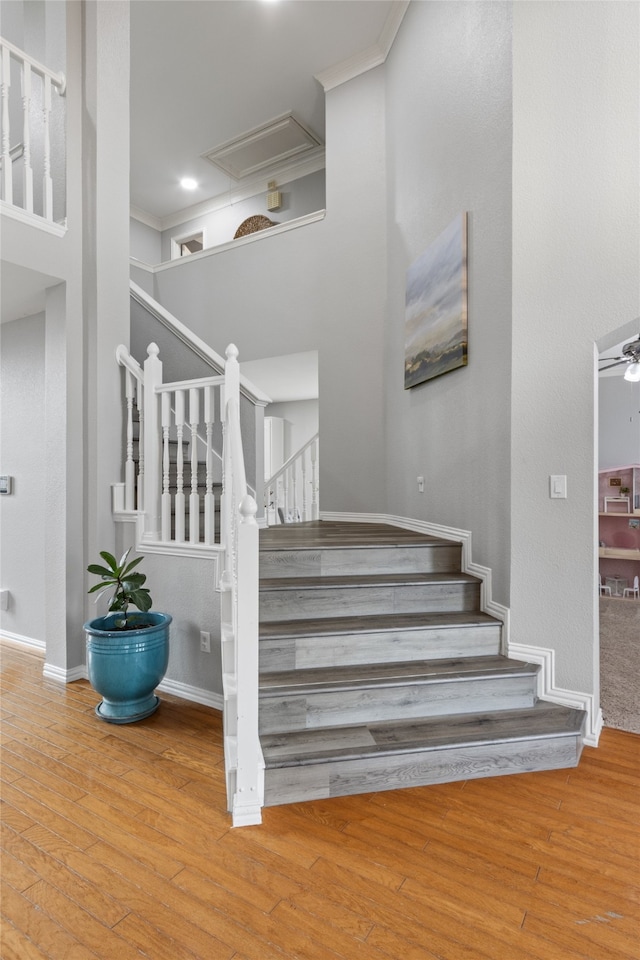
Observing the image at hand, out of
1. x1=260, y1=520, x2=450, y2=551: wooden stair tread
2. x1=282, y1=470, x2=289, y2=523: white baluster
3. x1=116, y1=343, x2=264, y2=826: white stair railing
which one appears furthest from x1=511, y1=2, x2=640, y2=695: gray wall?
x1=282, y1=470, x2=289, y2=523: white baluster

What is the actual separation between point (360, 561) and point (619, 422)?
5.27m

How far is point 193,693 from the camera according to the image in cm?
296

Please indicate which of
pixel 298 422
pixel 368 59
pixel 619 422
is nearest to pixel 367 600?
pixel 368 59

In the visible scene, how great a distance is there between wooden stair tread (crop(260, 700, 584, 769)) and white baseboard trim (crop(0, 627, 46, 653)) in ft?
8.44

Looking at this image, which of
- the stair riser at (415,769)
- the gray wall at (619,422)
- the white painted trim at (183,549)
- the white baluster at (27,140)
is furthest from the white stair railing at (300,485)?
the gray wall at (619,422)

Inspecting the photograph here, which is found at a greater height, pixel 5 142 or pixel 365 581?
pixel 5 142

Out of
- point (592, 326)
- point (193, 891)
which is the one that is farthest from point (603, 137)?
point (193, 891)

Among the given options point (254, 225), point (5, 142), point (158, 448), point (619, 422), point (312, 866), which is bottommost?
point (312, 866)

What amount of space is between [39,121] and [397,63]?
2911 millimetres

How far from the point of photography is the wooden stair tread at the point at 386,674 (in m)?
2.25

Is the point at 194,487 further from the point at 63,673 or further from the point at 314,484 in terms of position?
the point at 314,484

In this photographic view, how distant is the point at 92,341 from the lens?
3350mm

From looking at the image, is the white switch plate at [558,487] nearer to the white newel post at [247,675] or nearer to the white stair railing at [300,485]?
the white newel post at [247,675]

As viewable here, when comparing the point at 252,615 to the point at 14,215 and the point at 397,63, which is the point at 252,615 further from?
the point at 397,63
